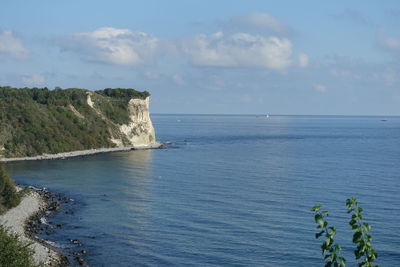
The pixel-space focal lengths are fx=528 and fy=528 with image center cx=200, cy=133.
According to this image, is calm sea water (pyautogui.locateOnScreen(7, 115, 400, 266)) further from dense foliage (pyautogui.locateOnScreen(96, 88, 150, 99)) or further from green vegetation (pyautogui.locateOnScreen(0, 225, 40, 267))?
dense foliage (pyautogui.locateOnScreen(96, 88, 150, 99))

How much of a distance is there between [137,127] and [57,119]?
23.1m

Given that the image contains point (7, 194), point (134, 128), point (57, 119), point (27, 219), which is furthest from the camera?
point (134, 128)

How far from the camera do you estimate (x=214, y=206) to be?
5172cm

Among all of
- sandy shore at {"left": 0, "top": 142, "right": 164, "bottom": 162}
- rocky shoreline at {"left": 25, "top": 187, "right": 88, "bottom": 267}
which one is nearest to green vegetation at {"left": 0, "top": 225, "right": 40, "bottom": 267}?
rocky shoreline at {"left": 25, "top": 187, "right": 88, "bottom": 267}

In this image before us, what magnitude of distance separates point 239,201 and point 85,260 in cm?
2210

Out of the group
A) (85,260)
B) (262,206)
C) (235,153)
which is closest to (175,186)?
(262,206)

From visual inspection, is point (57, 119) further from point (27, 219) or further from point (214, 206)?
point (214, 206)

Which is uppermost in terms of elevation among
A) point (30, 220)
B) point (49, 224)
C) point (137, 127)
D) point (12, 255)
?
point (137, 127)

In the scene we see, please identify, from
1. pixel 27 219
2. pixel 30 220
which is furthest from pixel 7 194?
pixel 30 220

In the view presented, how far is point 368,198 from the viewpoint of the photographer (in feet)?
→ 180

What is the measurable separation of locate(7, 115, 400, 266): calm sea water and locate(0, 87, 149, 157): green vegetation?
1152 cm

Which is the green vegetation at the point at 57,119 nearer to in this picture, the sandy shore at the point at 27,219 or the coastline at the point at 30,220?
the coastline at the point at 30,220

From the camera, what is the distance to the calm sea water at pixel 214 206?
36625 mm

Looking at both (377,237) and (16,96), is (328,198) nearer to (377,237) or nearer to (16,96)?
(377,237)
